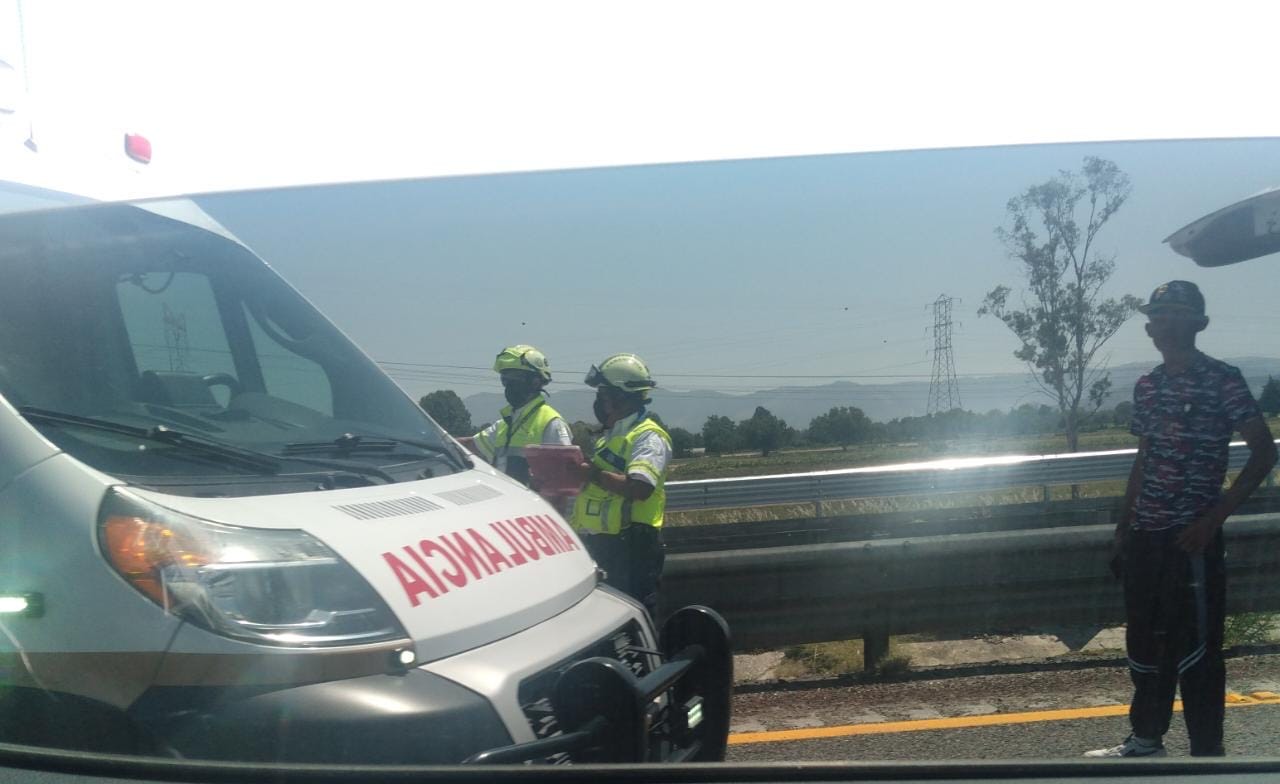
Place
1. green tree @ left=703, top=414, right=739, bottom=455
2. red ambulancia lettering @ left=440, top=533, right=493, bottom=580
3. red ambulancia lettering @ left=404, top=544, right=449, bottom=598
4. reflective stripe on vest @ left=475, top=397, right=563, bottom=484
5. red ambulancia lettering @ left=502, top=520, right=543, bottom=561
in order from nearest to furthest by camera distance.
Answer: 1. red ambulancia lettering @ left=404, top=544, right=449, bottom=598
2. red ambulancia lettering @ left=440, top=533, right=493, bottom=580
3. red ambulancia lettering @ left=502, top=520, right=543, bottom=561
4. green tree @ left=703, top=414, right=739, bottom=455
5. reflective stripe on vest @ left=475, top=397, right=563, bottom=484

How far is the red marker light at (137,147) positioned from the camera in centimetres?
267

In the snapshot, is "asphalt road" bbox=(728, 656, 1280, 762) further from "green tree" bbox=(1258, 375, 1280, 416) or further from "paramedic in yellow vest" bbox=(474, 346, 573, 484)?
"paramedic in yellow vest" bbox=(474, 346, 573, 484)

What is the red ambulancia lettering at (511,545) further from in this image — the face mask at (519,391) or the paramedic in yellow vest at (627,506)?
the paramedic in yellow vest at (627,506)

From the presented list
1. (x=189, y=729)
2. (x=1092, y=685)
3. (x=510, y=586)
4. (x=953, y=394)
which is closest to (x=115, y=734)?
(x=189, y=729)

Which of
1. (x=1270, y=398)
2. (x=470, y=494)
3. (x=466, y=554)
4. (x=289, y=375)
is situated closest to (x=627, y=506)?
(x=470, y=494)

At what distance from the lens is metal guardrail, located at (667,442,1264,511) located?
2918 millimetres

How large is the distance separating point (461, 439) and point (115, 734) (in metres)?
1.63

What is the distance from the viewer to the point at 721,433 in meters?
3.10

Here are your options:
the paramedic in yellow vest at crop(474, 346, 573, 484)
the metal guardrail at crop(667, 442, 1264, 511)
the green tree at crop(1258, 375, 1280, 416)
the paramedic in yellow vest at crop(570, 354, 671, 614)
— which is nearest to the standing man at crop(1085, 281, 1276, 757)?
the metal guardrail at crop(667, 442, 1264, 511)

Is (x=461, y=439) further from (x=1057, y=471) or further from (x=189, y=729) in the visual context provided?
(x=1057, y=471)

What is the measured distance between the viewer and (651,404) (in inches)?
130

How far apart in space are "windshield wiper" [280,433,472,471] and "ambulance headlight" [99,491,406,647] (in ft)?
1.65

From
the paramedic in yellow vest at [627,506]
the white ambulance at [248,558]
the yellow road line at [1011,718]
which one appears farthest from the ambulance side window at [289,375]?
the yellow road line at [1011,718]

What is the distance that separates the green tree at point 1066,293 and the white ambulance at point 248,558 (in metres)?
1.13
